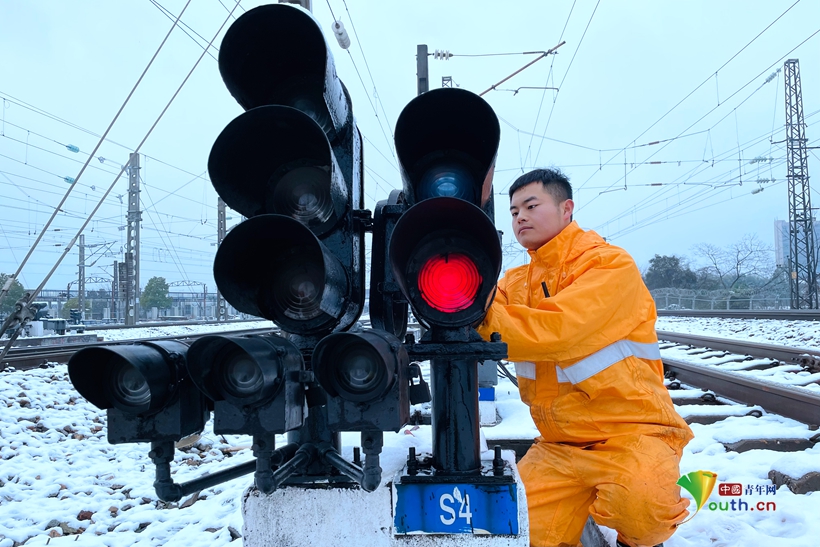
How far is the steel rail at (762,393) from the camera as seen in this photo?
14.6 feet

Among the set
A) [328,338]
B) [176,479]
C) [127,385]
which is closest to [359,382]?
[328,338]

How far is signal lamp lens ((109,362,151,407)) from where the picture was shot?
134 cm

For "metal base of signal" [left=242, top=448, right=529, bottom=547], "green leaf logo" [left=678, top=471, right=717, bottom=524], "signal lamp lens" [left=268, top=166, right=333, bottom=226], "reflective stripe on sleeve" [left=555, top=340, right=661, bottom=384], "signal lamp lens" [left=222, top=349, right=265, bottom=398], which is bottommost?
"green leaf logo" [left=678, top=471, right=717, bottom=524]

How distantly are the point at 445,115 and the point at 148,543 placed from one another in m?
3.18

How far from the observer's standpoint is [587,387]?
2.18 m

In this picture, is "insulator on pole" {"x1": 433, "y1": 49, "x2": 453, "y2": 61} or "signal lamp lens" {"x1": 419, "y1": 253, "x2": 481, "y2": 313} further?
"insulator on pole" {"x1": 433, "y1": 49, "x2": 453, "y2": 61}

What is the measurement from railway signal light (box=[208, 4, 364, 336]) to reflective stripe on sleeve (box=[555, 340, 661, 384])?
0.99m

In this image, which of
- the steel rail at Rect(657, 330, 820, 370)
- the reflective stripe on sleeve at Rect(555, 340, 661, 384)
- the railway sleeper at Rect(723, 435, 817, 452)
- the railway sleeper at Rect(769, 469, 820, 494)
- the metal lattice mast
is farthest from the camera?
the metal lattice mast

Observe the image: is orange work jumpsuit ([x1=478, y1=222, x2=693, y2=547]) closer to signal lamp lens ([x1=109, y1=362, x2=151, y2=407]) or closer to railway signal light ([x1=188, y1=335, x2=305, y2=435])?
railway signal light ([x1=188, y1=335, x2=305, y2=435])

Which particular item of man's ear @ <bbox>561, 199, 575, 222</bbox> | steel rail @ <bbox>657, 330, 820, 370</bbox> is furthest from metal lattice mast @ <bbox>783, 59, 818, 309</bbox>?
man's ear @ <bbox>561, 199, 575, 222</bbox>

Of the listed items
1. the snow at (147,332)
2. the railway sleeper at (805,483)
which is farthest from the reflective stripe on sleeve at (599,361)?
the snow at (147,332)

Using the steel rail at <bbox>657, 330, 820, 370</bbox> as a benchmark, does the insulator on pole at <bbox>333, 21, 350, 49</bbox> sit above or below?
above

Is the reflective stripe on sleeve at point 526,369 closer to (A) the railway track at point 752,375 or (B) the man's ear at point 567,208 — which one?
(B) the man's ear at point 567,208

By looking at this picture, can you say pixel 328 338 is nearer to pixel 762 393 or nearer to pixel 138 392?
pixel 138 392
